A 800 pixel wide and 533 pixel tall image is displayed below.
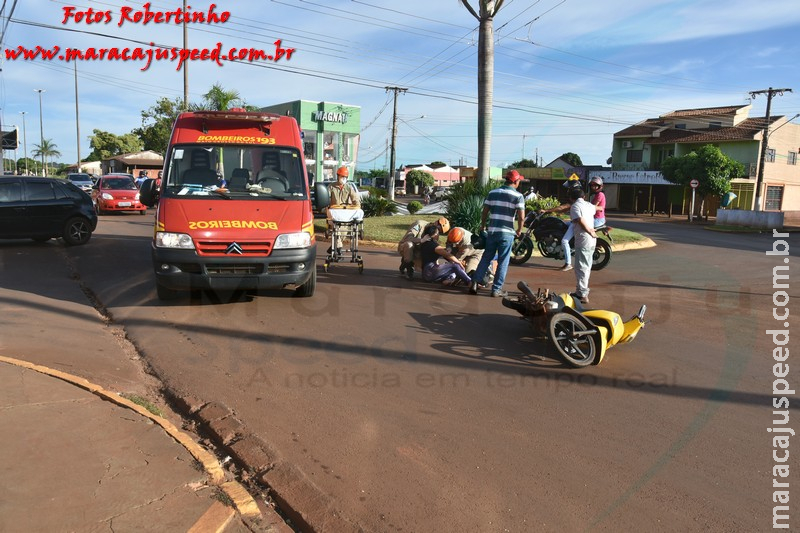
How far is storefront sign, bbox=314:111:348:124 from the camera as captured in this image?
41.9 m

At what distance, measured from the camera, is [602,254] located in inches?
476

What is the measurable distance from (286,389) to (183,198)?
12.3ft

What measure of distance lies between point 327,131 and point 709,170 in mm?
25239

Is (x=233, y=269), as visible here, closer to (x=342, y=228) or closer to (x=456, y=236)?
(x=342, y=228)

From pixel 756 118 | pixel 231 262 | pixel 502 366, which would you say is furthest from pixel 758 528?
pixel 756 118

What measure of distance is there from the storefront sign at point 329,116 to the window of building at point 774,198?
104 feet

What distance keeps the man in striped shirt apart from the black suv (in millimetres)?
9818

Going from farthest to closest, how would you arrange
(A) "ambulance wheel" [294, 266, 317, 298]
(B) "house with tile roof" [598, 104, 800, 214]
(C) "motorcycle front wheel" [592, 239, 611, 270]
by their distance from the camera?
(B) "house with tile roof" [598, 104, 800, 214]
(C) "motorcycle front wheel" [592, 239, 611, 270]
(A) "ambulance wheel" [294, 266, 317, 298]

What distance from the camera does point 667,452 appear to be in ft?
13.7

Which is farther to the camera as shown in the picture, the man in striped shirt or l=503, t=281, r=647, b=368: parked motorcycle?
the man in striped shirt

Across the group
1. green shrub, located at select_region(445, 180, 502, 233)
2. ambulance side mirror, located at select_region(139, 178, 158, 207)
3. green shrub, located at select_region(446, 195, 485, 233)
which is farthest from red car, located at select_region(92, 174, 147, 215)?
ambulance side mirror, located at select_region(139, 178, 158, 207)

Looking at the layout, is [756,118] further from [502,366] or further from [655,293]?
[502,366]

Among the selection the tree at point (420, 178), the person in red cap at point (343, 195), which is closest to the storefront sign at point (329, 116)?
the tree at point (420, 178)

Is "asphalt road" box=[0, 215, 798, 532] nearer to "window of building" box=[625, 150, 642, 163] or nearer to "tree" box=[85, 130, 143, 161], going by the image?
"window of building" box=[625, 150, 642, 163]
